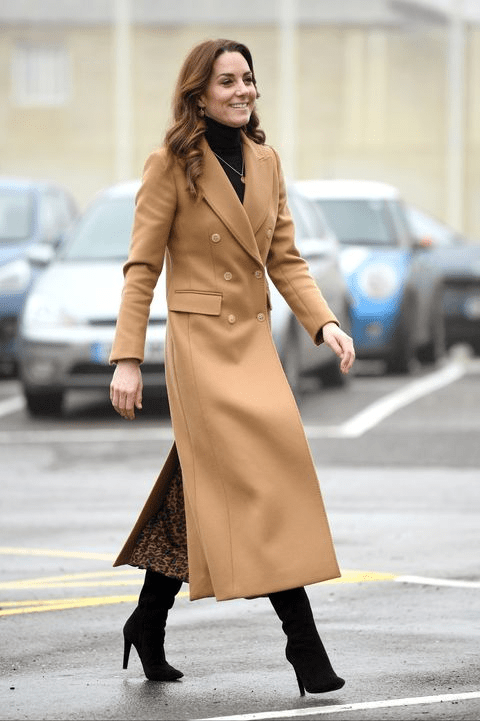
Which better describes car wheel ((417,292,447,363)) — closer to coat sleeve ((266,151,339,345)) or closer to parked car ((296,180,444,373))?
parked car ((296,180,444,373))

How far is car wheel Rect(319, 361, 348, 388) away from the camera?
55.0 feet

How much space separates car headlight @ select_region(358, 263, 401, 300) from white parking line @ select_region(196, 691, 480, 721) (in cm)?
1194

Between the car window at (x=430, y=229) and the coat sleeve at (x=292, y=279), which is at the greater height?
the coat sleeve at (x=292, y=279)

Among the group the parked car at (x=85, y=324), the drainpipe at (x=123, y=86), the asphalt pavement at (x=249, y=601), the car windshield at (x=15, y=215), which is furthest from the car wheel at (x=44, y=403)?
the drainpipe at (x=123, y=86)

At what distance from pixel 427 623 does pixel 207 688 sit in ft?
3.91

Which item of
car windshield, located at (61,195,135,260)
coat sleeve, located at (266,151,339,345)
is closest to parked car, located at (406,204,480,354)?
car windshield, located at (61,195,135,260)

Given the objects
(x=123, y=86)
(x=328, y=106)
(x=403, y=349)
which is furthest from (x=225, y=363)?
(x=328, y=106)

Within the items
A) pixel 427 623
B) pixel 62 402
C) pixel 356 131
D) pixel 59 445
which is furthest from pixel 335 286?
pixel 356 131

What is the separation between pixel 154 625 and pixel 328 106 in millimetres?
34981

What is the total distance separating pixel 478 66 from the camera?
41.1 meters

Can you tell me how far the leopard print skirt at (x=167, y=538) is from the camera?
19.9 feet

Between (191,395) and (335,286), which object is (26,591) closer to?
(191,395)

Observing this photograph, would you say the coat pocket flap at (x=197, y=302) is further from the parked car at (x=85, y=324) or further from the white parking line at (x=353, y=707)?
the parked car at (x=85, y=324)

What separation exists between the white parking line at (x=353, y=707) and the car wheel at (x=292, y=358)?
844 centimetres
